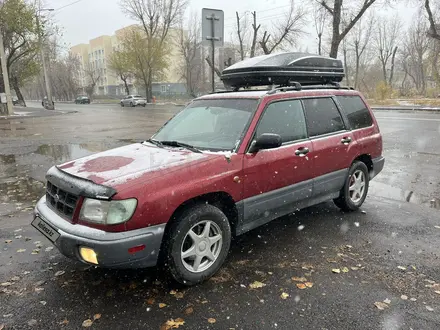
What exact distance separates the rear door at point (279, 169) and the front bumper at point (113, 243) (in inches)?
42.4

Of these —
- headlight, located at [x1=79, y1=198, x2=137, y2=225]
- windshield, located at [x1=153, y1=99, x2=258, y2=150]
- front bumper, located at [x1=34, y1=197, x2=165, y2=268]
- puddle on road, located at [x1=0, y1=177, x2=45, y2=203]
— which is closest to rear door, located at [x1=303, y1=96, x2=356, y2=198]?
windshield, located at [x1=153, y1=99, x2=258, y2=150]

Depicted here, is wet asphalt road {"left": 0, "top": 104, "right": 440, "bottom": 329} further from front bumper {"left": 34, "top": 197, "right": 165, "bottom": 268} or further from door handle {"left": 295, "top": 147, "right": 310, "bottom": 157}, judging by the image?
door handle {"left": 295, "top": 147, "right": 310, "bottom": 157}

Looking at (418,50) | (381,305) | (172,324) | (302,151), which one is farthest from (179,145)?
(418,50)

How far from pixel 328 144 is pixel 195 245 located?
224 centimetres

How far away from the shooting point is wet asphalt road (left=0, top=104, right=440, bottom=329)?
111 inches

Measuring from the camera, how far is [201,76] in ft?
230

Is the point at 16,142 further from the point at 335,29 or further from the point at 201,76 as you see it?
the point at 201,76

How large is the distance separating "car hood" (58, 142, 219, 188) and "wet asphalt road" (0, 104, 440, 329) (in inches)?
41.1

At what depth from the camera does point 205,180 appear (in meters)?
3.25

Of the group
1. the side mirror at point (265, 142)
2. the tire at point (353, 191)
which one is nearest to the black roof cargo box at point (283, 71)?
the side mirror at point (265, 142)

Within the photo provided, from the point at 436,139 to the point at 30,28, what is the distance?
30337 mm

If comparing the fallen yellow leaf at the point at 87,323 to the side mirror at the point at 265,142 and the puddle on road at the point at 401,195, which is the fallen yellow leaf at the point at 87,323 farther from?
the puddle on road at the point at 401,195

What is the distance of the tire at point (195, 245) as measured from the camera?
3.08 metres

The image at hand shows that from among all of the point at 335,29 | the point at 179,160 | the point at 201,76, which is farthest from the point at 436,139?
the point at 201,76
